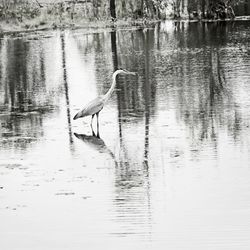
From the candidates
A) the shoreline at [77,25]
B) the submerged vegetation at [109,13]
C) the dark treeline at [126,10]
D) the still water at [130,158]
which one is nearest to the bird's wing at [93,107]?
the still water at [130,158]

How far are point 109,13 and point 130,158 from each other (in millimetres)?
29334

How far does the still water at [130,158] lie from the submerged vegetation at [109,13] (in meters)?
16.6

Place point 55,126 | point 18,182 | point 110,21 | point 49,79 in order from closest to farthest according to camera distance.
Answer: point 18,182 → point 55,126 → point 49,79 → point 110,21

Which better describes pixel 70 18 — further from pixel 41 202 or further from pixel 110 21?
pixel 41 202

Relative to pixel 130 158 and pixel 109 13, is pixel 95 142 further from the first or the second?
pixel 109 13

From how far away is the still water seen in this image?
28.0ft

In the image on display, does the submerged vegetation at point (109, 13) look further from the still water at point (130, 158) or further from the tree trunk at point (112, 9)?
the still water at point (130, 158)

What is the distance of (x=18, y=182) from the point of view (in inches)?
412

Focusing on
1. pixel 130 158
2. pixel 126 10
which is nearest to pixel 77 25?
pixel 126 10

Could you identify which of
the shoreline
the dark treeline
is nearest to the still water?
the shoreline

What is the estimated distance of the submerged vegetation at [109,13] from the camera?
39.0 meters

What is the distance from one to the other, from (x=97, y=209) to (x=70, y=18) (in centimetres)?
3160

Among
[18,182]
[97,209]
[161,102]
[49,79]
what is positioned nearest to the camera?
[97,209]

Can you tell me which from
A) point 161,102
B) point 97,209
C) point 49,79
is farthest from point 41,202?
point 49,79
